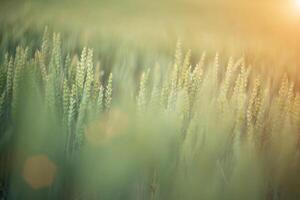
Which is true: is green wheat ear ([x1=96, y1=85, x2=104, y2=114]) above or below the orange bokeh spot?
above

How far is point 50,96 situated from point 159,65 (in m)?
0.41

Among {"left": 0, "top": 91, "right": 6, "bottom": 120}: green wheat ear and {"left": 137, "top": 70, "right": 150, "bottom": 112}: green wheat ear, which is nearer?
{"left": 0, "top": 91, "right": 6, "bottom": 120}: green wheat ear

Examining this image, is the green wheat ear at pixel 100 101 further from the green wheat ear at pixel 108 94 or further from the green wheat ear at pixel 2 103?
the green wheat ear at pixel 2 103

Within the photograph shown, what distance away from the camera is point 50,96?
1.96 metres

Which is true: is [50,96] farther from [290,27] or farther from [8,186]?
[290,27]

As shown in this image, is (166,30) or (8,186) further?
(166,30)

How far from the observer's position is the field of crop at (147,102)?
1.95 meters

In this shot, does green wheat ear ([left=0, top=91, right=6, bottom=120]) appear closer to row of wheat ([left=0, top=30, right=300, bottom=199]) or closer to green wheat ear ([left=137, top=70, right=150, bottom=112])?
row of wheat ([left=0, top=30, right=300, bottom=199])

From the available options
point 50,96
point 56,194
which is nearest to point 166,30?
point 50,96

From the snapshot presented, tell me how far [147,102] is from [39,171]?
0.45 meters

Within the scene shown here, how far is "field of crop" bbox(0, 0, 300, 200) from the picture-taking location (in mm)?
1945

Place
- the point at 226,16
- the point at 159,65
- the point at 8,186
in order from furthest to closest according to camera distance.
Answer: the point at 226,16
the point at 159,65
the point at 8,186

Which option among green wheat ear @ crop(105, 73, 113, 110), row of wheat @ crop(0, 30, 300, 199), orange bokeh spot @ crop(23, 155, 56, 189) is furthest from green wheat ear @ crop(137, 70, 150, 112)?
orange bokeh spot @ crop(23, 155, 56, 189)

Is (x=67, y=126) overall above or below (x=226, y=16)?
below
